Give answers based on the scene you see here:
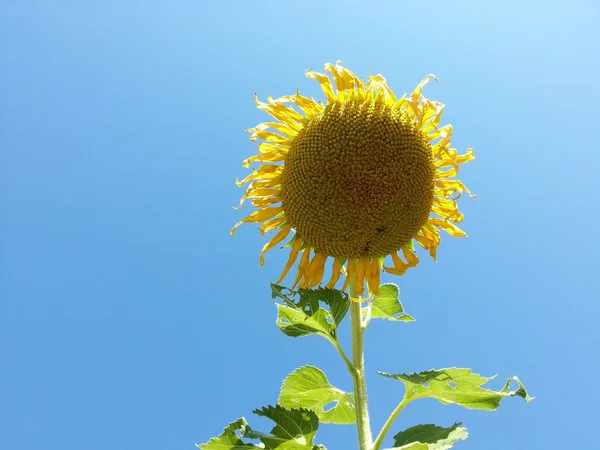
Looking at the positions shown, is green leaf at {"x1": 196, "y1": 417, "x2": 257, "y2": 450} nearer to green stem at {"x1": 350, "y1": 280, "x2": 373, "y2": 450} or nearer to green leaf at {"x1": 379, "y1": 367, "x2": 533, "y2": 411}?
green stem at {"x1": 350, "y1": 280, "x2": 373, "y2": 450}

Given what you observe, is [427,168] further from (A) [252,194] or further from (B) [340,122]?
(A) [252,194]

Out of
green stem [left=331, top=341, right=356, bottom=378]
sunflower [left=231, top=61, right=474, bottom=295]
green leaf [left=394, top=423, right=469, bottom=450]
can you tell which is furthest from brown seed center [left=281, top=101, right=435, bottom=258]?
green leaf [left=394, top=423, right=469, bottom=450]

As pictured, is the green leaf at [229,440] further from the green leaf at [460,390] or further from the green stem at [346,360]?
the green leaf at [460,390]

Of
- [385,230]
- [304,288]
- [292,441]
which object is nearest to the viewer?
[292,441]

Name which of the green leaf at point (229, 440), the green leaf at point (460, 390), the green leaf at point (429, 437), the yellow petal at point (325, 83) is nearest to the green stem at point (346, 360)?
the green leaf at point (460, 390)

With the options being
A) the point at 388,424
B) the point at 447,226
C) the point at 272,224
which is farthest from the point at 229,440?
the point at 447,226

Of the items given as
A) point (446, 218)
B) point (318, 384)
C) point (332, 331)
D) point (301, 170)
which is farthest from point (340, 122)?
point (318, 384)
